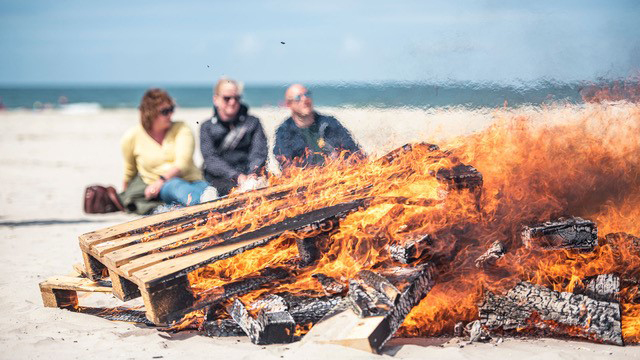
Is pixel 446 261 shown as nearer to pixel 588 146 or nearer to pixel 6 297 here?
pixel 588 146

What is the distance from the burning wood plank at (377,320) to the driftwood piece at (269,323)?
5.6 inches

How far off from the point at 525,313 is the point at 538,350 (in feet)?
0.82

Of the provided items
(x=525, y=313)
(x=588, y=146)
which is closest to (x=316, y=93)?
(x=588, y=146)

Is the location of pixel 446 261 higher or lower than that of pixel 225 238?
lower

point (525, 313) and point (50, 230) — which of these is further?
point (50, 230)

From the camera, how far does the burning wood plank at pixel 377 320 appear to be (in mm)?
3125

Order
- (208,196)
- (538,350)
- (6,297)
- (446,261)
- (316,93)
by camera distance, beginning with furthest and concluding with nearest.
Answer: (208,196), (316,93), (6,297), (446,261), (538,350)

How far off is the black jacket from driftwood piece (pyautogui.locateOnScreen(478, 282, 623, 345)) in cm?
388

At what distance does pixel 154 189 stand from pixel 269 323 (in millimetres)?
4030

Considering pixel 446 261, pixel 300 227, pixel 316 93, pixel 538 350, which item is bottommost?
pixel 538 350

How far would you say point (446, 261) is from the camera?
357 centimetres

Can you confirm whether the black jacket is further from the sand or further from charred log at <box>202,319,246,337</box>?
charred log at <box>202,319,246,337</box>

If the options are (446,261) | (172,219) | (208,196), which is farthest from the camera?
(208,196)

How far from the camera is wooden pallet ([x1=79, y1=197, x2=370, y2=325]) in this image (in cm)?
327
